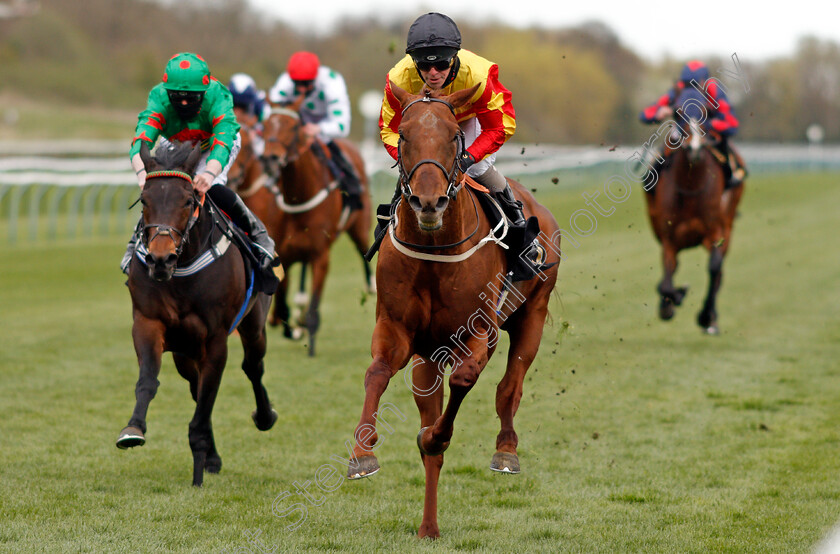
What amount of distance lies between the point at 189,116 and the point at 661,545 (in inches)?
128

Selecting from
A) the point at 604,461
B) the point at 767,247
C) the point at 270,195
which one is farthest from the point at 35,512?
the point at 767,247

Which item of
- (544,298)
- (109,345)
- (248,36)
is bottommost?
(109,345)

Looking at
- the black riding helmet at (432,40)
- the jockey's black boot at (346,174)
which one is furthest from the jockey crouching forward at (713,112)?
the black riding helmet at (432,40)

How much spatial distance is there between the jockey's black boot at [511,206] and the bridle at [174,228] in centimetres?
149

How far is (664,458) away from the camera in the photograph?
19.6 ft

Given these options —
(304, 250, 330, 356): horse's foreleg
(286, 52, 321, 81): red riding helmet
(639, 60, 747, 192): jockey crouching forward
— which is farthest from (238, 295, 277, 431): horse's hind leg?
(639, 60, 747, 192): jockey crouching forward

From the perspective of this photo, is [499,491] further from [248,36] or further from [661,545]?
[248,36]

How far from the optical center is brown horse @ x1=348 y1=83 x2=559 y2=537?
389 centimetres

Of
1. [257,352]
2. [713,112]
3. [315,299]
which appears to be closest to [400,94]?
[257,352]

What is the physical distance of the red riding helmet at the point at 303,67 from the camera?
9.53 m

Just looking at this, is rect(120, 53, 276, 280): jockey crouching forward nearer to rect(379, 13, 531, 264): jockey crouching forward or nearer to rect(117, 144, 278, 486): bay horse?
rect(117, 144, 278, 486): bay horse

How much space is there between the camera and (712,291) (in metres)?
10.3

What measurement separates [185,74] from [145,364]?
150cm

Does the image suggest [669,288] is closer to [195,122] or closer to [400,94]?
[195,122]
